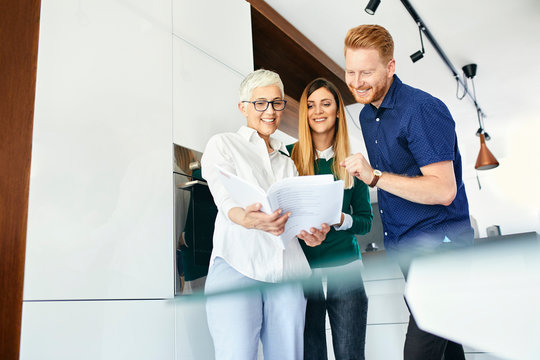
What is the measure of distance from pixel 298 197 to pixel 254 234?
28cm

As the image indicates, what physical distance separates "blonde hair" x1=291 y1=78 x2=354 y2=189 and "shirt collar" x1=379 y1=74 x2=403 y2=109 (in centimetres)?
32

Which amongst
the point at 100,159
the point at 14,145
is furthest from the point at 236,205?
the point at 14,145

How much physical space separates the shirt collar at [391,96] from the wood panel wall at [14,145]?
0.86 meters

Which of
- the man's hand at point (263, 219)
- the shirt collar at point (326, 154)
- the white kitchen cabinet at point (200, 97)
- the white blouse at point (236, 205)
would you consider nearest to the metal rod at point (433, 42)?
the white kitchen cabinet at point (200, 97)

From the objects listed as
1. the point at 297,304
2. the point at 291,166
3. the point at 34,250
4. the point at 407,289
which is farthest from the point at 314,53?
the point at 407,289

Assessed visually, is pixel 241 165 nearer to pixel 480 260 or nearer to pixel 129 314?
pixel 129 314

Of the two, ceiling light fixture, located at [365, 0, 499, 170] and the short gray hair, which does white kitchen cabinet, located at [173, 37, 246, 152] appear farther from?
ceiling light fixture, located at [365, 0, 499, 170]

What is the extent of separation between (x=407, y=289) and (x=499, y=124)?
374cm

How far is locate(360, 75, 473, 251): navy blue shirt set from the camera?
2.99 feet

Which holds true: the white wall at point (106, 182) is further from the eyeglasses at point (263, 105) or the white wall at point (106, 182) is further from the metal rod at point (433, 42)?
the metal rod at point (433, 42)

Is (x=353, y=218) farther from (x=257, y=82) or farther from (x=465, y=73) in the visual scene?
(x=465, y=73)

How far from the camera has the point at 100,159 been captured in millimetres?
1165

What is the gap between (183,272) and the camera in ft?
4.38

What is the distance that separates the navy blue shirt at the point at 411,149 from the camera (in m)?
0.91
